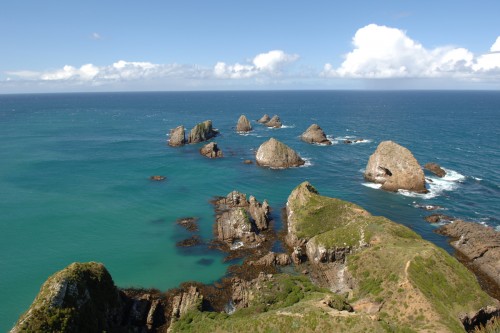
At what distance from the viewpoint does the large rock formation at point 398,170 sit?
262 ft

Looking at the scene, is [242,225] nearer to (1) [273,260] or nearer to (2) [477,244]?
(1) [273,260]

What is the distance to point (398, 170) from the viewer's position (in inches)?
3219

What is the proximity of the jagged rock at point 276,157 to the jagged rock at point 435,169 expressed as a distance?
3676 centimetres

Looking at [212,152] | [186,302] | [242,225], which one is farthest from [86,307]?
[212,152]

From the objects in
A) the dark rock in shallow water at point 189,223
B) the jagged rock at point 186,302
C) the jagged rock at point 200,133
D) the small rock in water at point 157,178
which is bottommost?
the jagged rock at point 186,302

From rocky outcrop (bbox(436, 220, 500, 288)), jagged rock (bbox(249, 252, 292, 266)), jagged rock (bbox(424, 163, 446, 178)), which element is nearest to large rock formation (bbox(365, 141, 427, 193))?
jagged rock (bbox(424, 163, 446, 178))

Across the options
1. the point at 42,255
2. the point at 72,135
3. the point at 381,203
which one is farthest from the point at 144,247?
the point at 72,135

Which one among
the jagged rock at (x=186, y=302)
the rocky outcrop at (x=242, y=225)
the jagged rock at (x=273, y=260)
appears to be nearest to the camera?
the jagged rock at (x=186, y=302)

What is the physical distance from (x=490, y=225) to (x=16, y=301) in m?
79.5

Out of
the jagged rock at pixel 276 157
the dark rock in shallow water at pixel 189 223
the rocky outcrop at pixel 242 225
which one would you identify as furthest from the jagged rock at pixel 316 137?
the dark rock in shallow water at pixel 189 223

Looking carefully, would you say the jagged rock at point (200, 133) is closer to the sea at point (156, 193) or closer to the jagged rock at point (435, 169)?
the sea at point (156, 193)

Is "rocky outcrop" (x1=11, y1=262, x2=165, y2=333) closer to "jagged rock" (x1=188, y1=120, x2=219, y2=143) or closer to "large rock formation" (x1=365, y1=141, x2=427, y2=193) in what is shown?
"large rock formation" (x1=365, y1=141, x2=427, y2=193)

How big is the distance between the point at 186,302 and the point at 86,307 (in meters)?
12.2

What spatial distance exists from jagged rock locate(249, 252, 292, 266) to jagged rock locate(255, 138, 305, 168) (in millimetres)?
50613
